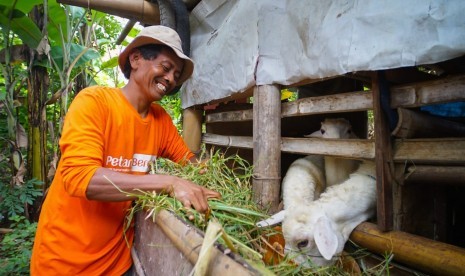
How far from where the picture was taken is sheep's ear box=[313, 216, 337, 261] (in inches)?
75.3

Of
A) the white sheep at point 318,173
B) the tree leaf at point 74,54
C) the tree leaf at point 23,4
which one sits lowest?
the white sheep at point 318,173

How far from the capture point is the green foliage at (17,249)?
3.70 meters

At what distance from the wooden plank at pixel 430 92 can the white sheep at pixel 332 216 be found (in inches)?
32.5

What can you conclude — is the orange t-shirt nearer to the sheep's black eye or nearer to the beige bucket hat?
the beige bucket hat

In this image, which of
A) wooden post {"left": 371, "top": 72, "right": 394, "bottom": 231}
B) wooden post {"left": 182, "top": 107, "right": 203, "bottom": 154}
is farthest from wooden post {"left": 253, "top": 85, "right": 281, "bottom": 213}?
wooden post {"left": 182, "top": 107, "right": 203, "bottom": 154}

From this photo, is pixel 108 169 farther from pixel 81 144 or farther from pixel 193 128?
pixel 193 128

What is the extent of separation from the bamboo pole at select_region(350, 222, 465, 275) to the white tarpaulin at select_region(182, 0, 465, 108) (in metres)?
1.01

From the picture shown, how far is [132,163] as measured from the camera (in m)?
2.18

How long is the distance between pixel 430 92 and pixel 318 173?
61.1 inches

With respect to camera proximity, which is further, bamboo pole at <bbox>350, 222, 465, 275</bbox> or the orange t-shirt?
the orange t-shirt

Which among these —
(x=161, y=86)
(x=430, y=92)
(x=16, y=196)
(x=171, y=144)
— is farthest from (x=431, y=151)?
(x=16, y=196)

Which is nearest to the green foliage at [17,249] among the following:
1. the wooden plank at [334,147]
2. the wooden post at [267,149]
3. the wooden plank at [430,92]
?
the wooden post at [267,149]

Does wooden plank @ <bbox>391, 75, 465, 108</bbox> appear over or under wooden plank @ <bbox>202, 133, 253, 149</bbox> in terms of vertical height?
over

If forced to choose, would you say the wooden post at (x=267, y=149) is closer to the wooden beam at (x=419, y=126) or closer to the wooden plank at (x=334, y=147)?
the wooden plank at (x=334, y=147)
